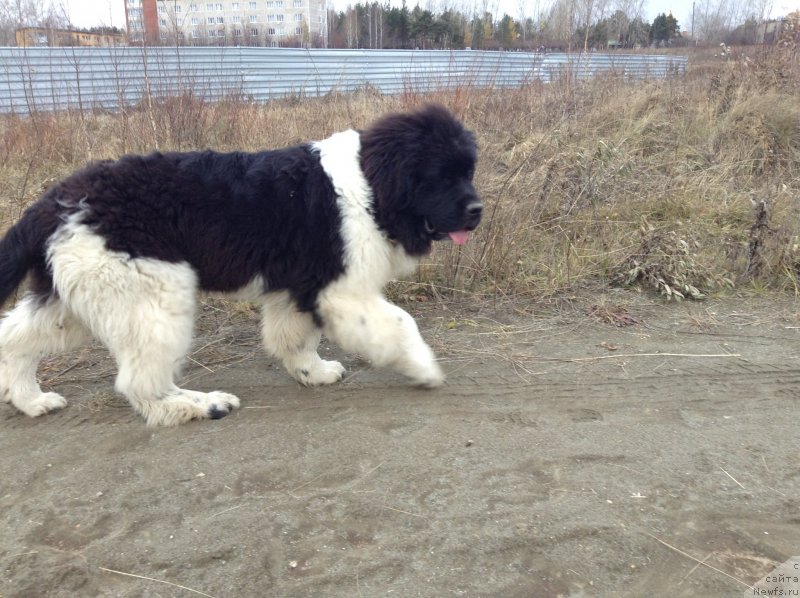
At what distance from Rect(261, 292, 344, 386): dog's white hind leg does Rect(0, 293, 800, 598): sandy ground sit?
13 cm

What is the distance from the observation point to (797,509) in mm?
2717

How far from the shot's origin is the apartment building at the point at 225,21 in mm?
7547

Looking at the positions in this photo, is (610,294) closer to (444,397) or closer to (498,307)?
(498,307)

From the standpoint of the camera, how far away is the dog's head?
3.50m

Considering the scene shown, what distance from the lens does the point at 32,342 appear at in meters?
3.47

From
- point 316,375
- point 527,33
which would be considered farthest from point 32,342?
point 527,33

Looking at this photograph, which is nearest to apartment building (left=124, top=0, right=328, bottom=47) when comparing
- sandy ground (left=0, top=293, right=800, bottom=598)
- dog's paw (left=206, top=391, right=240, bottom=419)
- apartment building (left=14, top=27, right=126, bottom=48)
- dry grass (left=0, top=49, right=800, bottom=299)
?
apartment building (left=14, top=27, right=126, bottom=48)

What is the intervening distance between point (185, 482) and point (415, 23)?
28337mm

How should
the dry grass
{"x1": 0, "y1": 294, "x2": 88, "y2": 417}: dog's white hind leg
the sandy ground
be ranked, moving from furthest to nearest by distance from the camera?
1. the dry grass
2. {"x1": 0, "y1": 294, "x2": 88, "y2": 417}: dog's white hind leg
3. the sandy ground

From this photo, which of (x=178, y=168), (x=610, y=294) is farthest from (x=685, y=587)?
(x=610, y=294)

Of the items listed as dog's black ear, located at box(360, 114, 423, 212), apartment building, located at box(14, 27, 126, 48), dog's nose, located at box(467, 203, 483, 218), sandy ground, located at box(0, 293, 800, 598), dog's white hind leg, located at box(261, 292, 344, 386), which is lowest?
sandy ground, located at box(0, 293, 800, 598)

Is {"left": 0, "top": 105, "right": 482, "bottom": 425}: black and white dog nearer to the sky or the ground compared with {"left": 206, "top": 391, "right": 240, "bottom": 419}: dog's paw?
nearer to the sky

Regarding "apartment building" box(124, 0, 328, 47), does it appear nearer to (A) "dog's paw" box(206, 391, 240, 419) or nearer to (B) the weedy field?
(B) the weedy field

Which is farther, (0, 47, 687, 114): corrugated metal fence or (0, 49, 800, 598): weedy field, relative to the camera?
(0, 47, 687, 114): corrugated metal fence
